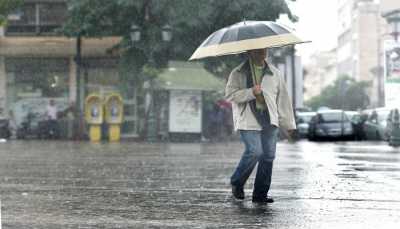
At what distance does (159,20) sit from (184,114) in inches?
148

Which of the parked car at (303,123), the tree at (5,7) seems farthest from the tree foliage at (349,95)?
the tree at (5,7)

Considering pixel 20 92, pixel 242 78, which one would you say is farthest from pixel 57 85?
pixel 242 78

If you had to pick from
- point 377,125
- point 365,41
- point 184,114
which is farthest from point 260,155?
point 365,41

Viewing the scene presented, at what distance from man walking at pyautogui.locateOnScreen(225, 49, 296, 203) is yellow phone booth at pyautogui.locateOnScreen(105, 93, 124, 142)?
25199mm

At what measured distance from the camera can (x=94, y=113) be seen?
33375 mm

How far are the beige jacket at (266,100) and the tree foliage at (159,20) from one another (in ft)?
71.2

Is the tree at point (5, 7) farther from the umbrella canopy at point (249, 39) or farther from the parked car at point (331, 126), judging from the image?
the umbrella canopy at point (249, 39)

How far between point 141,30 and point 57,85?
25.9ft

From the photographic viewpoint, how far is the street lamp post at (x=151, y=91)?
29.9 m

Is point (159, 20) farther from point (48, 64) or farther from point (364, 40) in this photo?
point (364, 40)

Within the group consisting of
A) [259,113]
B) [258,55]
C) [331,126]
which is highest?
[258,55]

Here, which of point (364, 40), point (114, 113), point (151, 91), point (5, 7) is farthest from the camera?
point (364, 40)

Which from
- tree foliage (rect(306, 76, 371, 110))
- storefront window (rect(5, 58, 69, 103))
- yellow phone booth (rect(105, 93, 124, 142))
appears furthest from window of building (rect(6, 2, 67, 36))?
tree foliage (rect(306, 76, 371, 110))

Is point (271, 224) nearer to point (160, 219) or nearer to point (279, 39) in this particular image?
point (160, 219)
